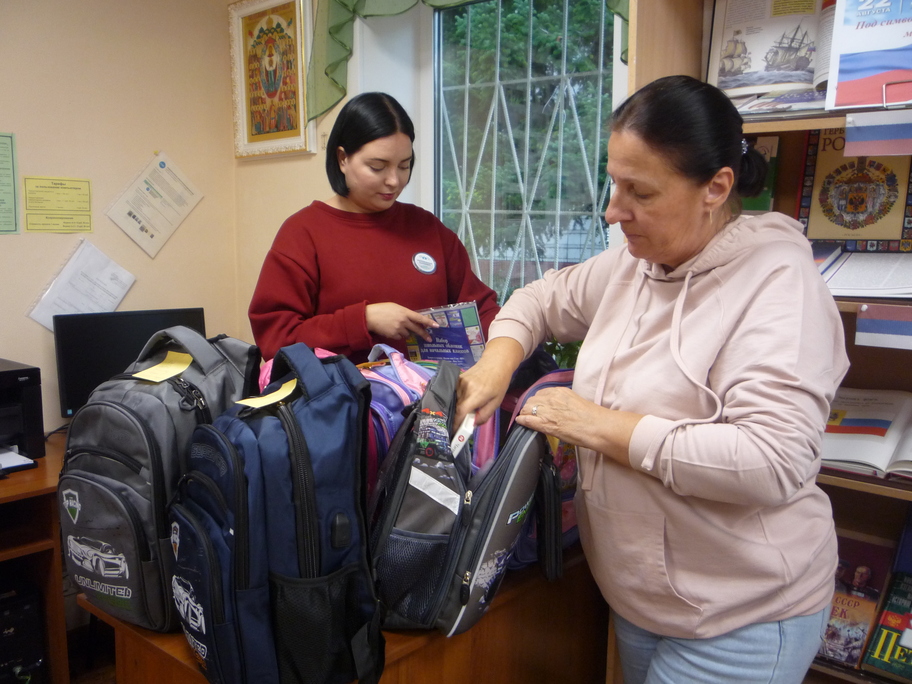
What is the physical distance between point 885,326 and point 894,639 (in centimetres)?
70

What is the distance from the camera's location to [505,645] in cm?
123

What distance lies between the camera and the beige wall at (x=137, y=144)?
2188mm

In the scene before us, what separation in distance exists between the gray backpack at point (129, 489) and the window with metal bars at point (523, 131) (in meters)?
1.41

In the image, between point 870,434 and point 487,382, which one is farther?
point 870,434

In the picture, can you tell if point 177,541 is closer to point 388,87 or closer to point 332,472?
point 332,472

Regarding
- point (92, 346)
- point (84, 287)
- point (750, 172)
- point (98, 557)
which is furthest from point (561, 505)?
point (84, 287)

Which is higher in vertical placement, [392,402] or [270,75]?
[270,75]

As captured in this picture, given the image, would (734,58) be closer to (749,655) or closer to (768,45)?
(768,45)

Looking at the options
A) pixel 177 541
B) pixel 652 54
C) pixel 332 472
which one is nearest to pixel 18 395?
pixel 177 541

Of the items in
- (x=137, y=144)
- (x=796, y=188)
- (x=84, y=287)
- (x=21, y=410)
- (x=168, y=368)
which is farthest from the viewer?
(x=137, y=144)

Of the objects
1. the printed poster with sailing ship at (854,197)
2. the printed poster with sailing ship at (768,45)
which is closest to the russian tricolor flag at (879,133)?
the printed poster with sailing ship at (768,45)

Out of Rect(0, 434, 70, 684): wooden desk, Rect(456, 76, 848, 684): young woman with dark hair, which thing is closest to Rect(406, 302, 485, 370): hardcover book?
Rect(456, 76, 848, 684): young woman with dark hair

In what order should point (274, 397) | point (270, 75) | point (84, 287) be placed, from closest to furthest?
point (274, 397) → point (84, 287) → point (270, 75)

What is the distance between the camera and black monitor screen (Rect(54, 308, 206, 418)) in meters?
2.21
